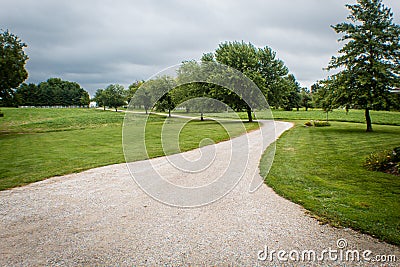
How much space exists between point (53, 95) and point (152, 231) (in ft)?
373

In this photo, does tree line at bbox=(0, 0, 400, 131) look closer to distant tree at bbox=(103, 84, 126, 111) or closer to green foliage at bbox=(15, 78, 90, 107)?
distant tree at bbox=(103, 84, 126, 111)

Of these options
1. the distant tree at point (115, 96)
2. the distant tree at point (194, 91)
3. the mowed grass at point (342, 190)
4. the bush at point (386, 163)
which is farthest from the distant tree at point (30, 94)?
the bush at point (386, 163)

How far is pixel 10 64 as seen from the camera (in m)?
21.7

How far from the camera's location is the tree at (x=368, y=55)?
17.5 m

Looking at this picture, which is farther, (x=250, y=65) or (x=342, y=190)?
(x=250, y=65)

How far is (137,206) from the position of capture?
5.21m

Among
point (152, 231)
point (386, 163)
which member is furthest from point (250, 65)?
point (152, 231)

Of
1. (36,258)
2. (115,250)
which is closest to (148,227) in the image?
(115,250)

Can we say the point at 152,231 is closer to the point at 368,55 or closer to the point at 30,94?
the point at 368,55

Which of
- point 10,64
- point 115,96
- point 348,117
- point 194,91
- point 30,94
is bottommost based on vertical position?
point 348,117

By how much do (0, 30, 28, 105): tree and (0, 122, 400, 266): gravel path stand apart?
2113cm

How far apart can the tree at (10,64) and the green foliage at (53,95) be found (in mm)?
74540

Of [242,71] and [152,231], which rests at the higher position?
[242,71]

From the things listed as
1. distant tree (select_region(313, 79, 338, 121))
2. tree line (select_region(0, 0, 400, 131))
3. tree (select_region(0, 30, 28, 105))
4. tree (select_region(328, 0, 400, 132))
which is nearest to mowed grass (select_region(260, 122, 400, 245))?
tree line (select_region(0, 0, 400, 131))
